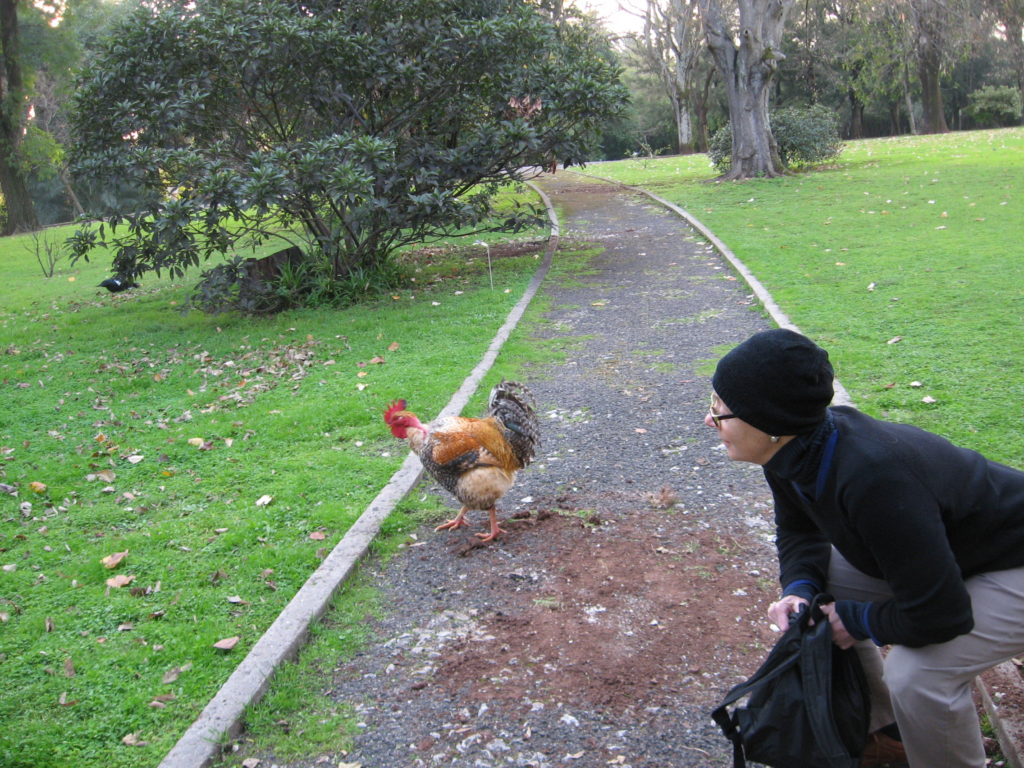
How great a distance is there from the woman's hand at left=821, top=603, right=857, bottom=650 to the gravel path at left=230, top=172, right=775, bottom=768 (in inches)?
32.0

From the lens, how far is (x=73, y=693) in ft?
11.5

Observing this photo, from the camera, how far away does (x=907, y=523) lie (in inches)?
80.6

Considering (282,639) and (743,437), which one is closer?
(743,437)

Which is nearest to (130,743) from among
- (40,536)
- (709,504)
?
(40,536)

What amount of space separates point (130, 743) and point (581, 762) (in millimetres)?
1737

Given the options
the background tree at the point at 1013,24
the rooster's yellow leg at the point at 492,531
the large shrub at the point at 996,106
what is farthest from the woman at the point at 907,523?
the large shrub at the point at 996,106

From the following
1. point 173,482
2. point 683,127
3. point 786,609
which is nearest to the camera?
point 786,609

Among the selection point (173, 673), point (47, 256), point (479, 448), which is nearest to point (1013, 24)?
point (47, 256)

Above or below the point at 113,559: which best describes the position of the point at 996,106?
above

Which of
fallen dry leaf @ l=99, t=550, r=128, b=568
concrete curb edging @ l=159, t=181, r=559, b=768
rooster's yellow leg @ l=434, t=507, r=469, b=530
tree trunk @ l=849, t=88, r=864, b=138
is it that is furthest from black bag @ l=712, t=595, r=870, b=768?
tree trunk @ l=849, t=88, r=864, b=138

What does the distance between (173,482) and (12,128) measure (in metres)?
26.6

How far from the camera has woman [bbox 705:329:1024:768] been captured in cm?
208

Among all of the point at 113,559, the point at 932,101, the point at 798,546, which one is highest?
the point at 932,101

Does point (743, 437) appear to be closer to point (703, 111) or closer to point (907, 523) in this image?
point (907, 523)
